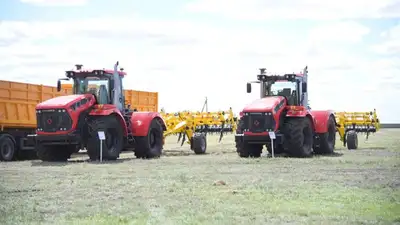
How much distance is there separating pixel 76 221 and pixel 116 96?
15017 millimetres

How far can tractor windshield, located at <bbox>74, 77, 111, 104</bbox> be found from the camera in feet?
82.6

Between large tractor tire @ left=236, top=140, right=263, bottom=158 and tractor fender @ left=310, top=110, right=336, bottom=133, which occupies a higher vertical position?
tractor fender @ left=310, top=110, right=336, bottom=133

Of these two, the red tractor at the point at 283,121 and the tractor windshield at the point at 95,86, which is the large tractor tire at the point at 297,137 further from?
the tractor windshield at the point at 95,86

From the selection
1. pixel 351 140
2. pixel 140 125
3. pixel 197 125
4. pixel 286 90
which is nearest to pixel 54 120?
pixel 140 125

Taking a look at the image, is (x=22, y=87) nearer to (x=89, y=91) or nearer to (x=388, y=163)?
(x=89, y=91)

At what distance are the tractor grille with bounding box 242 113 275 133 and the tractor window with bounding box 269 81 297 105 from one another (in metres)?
1.79

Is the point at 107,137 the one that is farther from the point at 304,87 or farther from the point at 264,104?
the point at 304,87

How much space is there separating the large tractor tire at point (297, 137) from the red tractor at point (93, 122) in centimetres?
487

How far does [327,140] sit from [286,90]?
108 inches

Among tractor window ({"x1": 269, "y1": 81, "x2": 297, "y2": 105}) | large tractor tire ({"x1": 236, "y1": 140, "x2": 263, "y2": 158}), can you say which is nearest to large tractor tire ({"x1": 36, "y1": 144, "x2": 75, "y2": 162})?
large tractor tire ({"x1": 236, "y1": 140, "x2": 263, "y2": 158})

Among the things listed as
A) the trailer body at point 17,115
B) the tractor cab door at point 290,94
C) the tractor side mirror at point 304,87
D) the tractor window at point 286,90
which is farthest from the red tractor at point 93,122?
the tractor side mirror at point 304,87

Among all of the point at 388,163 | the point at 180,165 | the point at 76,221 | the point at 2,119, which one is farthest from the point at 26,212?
the point at 2,119

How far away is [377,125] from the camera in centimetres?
3644

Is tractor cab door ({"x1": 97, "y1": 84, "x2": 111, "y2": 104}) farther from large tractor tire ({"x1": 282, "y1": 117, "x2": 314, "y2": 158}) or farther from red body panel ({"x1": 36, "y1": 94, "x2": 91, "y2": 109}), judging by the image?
large tractor tire ({"x1": 282, "y1": 117, "x2": 314, "y2": 158})
